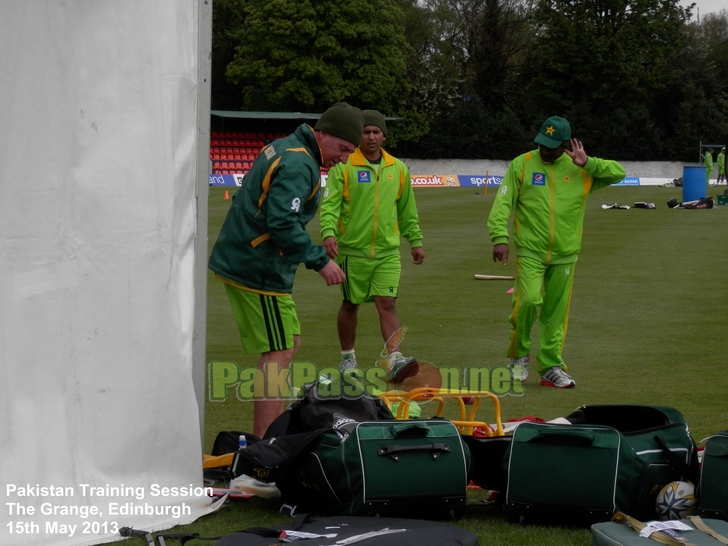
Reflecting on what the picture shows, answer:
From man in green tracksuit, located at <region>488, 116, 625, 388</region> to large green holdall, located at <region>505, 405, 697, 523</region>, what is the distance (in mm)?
3808

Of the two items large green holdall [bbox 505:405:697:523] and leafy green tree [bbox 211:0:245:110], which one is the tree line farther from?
large green holdall [bbox 505:405:697:523]

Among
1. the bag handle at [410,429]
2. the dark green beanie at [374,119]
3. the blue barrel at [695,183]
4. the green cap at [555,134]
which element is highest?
the dark green beanie at [374,119]

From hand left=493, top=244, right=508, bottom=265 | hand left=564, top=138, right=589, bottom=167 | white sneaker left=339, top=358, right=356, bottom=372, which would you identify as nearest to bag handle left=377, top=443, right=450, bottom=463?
white sneaker left=339, top=358, right=356, bottom=372

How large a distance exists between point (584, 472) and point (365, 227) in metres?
4.46

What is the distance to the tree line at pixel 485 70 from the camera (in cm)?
7075

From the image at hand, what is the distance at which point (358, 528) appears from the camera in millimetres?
4426

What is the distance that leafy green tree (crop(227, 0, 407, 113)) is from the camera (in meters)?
70.2

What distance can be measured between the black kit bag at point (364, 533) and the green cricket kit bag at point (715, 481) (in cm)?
104

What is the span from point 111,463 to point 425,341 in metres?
6.34

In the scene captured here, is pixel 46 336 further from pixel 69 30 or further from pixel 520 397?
pixel 520 397

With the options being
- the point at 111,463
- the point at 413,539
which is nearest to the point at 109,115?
the point at 111,463

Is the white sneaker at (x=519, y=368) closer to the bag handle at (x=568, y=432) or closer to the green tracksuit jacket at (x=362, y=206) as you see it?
the green tracksuit jacket at (x=362, y=206)

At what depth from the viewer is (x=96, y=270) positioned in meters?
4.68

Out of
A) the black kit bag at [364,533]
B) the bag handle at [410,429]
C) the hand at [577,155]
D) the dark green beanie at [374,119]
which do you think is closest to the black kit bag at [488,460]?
the bag handle at [410,429]
